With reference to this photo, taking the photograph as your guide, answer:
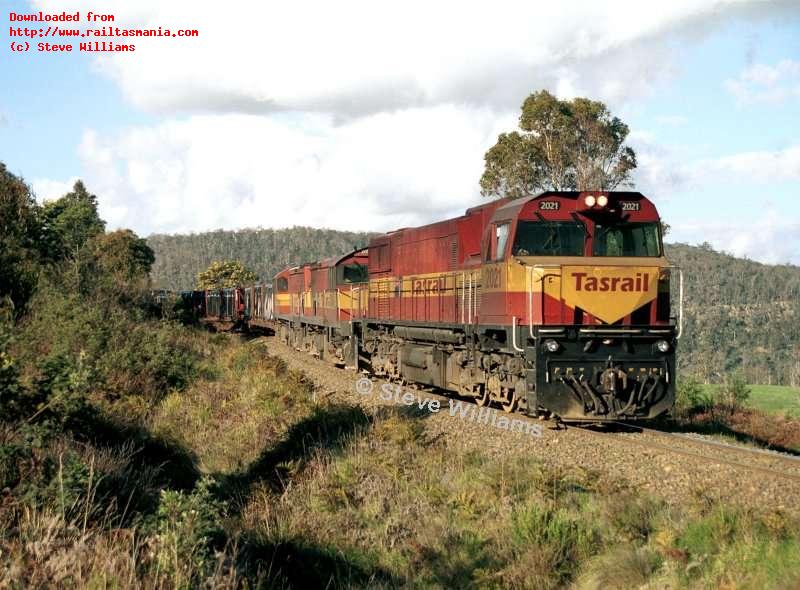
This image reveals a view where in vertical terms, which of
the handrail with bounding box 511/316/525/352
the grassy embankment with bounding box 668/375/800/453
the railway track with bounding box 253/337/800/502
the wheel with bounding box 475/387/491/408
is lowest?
the grassy embankment with bounding box 668/375/800/453

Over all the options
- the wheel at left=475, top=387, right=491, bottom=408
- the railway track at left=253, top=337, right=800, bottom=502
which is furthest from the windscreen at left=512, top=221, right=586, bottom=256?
the wheel at left=475, top=387, right=491, bottom=408

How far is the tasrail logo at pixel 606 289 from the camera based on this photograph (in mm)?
13977

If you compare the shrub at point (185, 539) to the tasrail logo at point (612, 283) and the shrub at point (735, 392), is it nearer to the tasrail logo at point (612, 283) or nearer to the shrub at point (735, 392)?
the tasrail logo at point (612, 283)

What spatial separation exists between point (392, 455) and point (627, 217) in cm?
603

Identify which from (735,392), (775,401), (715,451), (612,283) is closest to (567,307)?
(612,283)

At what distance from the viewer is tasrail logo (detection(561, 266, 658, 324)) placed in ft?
45.9

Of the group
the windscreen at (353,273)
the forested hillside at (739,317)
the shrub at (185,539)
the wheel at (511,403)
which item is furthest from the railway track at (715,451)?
the forested hillside at (739,317)

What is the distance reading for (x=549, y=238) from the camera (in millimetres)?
14383

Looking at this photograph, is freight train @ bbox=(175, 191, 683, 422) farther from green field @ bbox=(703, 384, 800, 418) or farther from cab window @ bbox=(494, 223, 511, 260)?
green field @ bbox=(703, 384, 800, 418)

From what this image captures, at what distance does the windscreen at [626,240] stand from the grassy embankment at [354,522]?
14.9 ft

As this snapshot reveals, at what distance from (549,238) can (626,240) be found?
1.44 metres

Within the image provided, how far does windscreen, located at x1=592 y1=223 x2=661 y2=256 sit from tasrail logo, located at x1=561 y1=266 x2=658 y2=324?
54 centimetres


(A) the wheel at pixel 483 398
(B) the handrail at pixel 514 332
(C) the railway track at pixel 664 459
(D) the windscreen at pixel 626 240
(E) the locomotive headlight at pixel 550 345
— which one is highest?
(D) the windscreen at pixel 626 240

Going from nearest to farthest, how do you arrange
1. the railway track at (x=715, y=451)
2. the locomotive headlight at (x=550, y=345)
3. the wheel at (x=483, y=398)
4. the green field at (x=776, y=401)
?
the railway track at (x=715, y=451) → the locomotive headlight at (x=550, y=345) → the wheel at (x=483, y=398) → the green field at (x=776, y=401)
